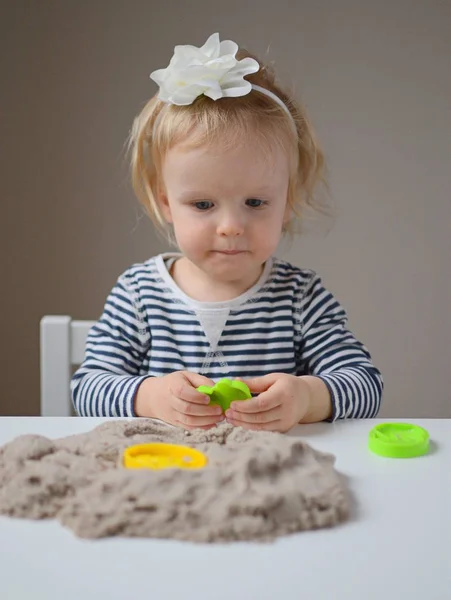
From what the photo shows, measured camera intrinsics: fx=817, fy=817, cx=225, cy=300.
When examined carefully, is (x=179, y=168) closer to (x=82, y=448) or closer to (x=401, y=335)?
(x=82, y=448)

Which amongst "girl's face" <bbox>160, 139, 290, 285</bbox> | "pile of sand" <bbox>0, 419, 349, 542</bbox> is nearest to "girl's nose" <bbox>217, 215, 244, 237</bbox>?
"girl's face" <bbox>160, 139, 290, 285</bbox>

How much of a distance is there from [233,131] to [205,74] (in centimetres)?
8

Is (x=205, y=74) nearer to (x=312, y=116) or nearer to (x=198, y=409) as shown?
(x=198, y=409)

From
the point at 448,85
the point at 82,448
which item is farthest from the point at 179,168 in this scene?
the point at 448,85

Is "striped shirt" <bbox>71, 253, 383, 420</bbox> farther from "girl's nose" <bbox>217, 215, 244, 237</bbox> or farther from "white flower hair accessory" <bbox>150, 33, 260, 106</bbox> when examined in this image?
"white flower hair accessory" <bbox>150, 33, 260, 106</bbox>

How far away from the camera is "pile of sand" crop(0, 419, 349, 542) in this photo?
56cm

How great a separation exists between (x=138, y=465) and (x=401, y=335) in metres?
1.44

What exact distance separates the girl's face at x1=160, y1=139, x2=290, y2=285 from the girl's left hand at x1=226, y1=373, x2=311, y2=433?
23 centimetres

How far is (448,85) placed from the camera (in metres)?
1.88

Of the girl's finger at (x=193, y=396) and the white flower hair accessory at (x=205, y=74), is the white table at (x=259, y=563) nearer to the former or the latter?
A: the girl's finger at (x=193, y=396)

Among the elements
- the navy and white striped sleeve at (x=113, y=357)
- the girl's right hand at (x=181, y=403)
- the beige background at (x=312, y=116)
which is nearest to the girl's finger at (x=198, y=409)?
the girl's right hand at (x=181, y=403)

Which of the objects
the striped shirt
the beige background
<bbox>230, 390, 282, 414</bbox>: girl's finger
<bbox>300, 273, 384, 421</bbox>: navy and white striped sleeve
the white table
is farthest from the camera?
the beige background

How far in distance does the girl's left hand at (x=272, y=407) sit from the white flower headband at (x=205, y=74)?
1.17 feet

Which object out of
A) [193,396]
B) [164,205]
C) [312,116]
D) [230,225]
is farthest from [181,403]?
[312,116]
